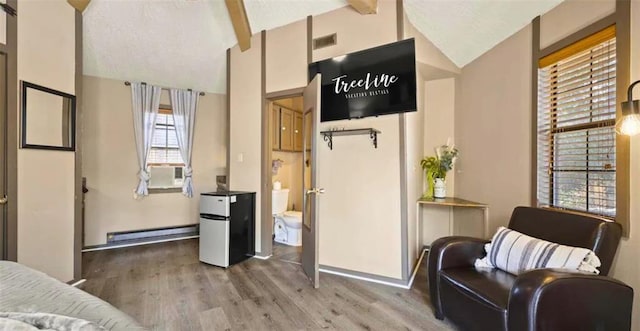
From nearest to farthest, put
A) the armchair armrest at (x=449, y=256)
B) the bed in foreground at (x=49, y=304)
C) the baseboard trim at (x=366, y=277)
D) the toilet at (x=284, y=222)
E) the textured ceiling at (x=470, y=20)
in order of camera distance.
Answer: the bed in foreground at (x=49, y=304) < the armchair armrest at (x=449, y=256) < the textured ceiling at (x=470, y=20) < the baseboard trim at (x=366, y=277) < the toilet at (x=284, y=222)

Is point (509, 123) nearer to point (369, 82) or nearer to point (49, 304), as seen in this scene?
point (369, 82)

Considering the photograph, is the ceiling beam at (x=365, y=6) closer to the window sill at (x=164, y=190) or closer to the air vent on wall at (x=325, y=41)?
the air vent on wall at (x=325, y=41)

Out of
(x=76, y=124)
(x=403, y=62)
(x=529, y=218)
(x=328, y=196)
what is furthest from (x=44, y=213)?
(x=529, y=218)

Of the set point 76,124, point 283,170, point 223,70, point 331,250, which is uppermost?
point 223,70

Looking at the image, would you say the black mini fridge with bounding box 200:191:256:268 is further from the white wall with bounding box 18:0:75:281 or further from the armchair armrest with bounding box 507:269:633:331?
the armchair armrest with bounding box 507:269:633:331

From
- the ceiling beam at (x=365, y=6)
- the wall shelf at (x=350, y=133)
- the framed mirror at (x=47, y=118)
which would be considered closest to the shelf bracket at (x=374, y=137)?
the wall shelf at (x=350, y=133)

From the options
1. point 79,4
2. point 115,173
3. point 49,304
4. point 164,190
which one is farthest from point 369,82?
point 115,173

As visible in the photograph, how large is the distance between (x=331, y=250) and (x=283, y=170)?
1.92 metres

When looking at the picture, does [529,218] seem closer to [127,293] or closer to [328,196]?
[328,196]

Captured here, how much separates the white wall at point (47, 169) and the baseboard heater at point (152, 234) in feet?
4.66

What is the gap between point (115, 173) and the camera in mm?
3795

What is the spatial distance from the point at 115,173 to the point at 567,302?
488 cm

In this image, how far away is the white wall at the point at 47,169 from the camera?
84.1 inches

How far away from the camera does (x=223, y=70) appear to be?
4043mm
